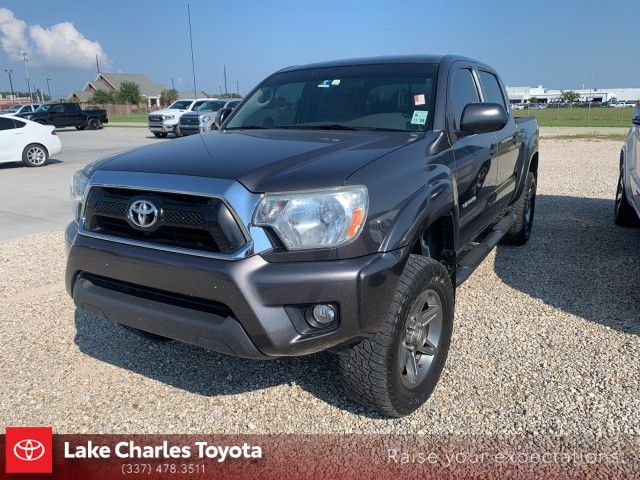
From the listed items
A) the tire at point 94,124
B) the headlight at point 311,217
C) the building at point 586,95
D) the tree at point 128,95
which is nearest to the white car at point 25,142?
the headlight at point 311,217

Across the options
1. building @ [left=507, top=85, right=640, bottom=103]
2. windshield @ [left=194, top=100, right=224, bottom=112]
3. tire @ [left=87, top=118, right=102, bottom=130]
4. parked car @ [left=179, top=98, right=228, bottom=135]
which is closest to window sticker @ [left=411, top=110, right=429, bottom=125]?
parked car @ [left=179, top=98, right=228, bottom=135]

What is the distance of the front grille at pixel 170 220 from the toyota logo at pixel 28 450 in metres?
1.11

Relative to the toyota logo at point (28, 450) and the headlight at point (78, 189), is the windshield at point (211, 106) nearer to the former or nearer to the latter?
the headlight at point (78, 189)

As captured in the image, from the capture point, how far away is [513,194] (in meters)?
5.16

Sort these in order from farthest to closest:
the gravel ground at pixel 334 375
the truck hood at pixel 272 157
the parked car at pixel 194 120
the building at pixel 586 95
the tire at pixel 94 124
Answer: the building at pixel 586 95, the tire at pixel 94 124, the parked car at pixel 194 120, the gravel ground at pixel 334 375, the truck hood at pixel 272 157

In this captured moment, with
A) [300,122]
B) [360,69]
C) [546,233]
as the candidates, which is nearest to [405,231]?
[300,122]

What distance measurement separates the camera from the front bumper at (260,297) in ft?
7.36

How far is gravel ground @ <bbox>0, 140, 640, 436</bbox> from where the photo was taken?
2.82m

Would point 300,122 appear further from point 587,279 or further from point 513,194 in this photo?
point 587,279

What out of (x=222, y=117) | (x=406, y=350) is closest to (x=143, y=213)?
(x=406, y=350)

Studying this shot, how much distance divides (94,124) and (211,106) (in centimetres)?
1224

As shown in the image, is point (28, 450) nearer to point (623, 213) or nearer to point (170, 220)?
point (170, 220)

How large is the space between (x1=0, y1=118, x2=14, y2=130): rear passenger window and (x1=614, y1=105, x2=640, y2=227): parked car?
1383cm

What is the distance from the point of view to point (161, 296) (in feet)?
8.41
